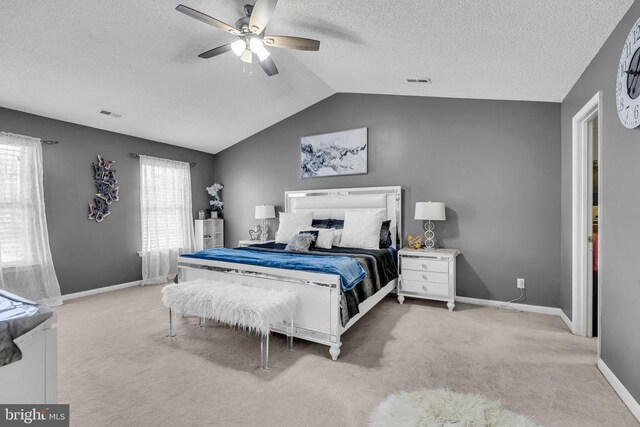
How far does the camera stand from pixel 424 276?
383 centimetres

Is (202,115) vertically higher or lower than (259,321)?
higher

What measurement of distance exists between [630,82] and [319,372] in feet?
9.09

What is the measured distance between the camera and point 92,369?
236 centimetres

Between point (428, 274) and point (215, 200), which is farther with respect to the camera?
point (215, 200)

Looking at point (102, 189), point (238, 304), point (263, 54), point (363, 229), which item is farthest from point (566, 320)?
point (102, 189)

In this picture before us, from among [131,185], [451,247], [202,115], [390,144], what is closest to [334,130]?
[390,144]

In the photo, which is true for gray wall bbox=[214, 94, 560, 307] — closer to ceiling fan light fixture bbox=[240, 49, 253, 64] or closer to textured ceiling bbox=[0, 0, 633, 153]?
textured ceiling bbox=[0, 0, 633, 153]

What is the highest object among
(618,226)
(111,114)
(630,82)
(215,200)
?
(111,114)

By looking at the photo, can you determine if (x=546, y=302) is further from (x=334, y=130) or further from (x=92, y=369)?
(x=92, y=369)

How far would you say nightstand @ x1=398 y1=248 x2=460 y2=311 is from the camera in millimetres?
3699

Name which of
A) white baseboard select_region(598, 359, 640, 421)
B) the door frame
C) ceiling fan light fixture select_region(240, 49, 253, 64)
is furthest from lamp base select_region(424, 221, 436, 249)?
ceiling fan light fixture select_region(240, 49, 253, 64)

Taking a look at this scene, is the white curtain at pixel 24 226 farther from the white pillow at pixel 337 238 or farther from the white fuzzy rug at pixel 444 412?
the white fuzzy rug at pixel 444 412

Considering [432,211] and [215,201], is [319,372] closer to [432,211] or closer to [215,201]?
[432,211]

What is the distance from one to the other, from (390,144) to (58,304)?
16.3 ft
